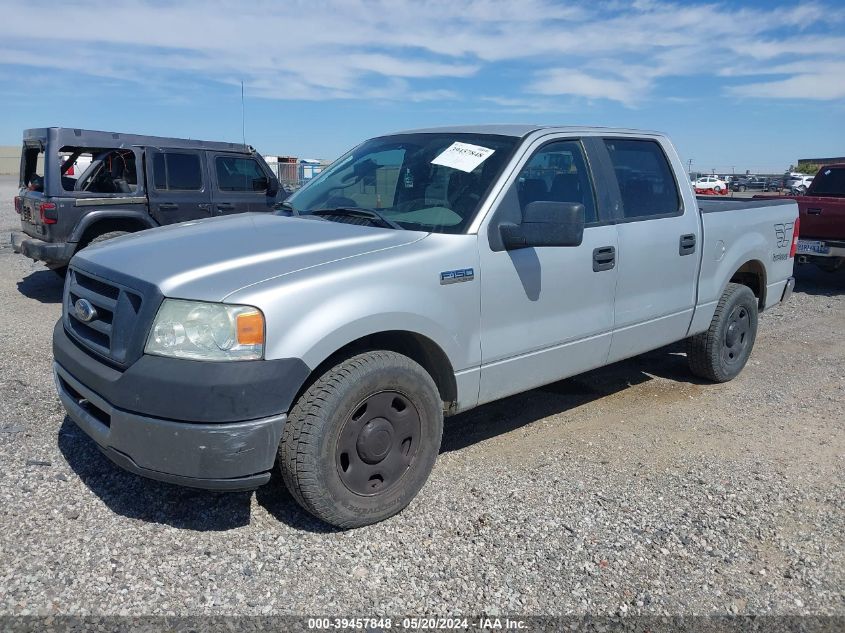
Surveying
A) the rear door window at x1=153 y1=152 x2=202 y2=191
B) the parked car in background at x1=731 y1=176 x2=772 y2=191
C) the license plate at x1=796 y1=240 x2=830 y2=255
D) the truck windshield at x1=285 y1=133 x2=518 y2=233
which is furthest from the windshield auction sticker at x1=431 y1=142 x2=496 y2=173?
the parked car in background at x1=731 y1=176 x2=772 y2=191

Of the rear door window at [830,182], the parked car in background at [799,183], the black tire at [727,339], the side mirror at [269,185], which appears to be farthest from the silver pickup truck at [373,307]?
the parked car in background at [799,183]

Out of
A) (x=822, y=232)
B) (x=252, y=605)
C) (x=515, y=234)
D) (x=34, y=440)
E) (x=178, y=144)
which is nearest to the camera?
(x=252, y=605)

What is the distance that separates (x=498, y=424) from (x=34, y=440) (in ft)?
9.34

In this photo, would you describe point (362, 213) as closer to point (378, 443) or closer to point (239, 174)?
point (378, 443)

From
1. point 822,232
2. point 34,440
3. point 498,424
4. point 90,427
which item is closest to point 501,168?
point 498,424

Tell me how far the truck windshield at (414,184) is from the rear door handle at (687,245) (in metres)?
1.56

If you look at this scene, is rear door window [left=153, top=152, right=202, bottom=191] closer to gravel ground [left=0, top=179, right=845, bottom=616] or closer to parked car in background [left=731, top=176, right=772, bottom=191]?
gravel ground [left=0, top=179, right=845, bottom=616]

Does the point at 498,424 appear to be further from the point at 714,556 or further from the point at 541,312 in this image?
the point at 714,556

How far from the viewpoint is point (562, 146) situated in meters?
4.23

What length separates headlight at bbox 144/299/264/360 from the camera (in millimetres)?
2795

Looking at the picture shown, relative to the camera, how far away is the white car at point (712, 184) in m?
44.7

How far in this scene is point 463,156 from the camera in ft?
13.0

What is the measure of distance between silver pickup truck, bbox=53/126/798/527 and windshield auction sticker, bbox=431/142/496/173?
0.04 ft

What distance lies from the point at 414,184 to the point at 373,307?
3.71 ft
